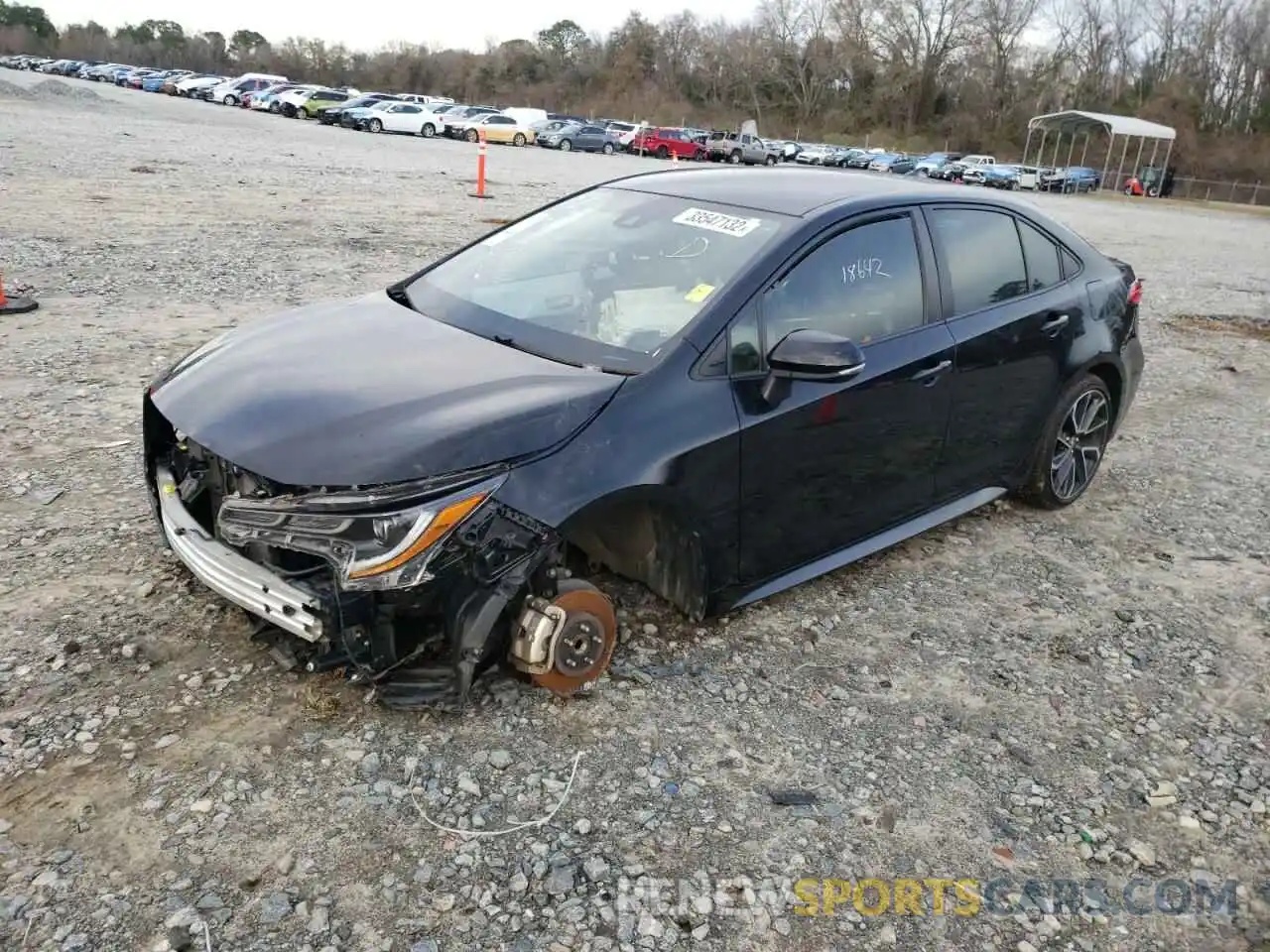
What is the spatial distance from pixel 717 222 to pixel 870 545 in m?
1.47

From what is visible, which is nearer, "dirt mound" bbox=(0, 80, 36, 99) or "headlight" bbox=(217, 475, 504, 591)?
"headlight" bbox=(217, 475, 504, 591)

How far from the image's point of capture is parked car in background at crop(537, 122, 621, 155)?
150 ft

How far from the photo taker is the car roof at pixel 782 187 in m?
3.95

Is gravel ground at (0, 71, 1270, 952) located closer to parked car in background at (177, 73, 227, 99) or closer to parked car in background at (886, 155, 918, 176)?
parked car in background at (886, 155, 918, 176)

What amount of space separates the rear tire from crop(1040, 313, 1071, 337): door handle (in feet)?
1.15

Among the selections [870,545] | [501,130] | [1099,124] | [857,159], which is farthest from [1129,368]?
[857,159]

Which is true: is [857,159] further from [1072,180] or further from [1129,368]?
[1129,368]

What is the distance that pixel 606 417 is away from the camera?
3.12 m

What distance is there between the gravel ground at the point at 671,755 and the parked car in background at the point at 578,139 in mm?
42896

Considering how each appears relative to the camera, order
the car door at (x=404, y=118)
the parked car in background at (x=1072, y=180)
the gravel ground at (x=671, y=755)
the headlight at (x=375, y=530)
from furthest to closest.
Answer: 1. the parked car in background at (x=1072, y=180)
2. the car door at (x=404, y=118)
3. the headlight at (x=375, y=530)
4. the gravel ground at (x=671, y=755)

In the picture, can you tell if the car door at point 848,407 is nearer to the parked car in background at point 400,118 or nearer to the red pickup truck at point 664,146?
the parked car in background at point 400,118

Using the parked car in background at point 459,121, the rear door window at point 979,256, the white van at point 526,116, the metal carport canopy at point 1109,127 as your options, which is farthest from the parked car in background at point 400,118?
the rear door window at point 979,256

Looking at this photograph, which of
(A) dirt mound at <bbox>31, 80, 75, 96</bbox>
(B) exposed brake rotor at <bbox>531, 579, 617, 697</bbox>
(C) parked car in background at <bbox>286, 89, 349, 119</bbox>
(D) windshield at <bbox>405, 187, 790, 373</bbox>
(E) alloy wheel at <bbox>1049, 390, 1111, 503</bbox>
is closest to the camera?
(B) exposed brake rotor at <bbox>531, 579, 617, 697</bbox>

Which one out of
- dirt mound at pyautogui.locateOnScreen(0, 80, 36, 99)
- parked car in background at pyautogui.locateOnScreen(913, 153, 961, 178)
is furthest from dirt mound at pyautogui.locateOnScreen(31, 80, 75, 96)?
parked car in background at pyautogui.locateOnScreen(913, 153, 961, 178)
